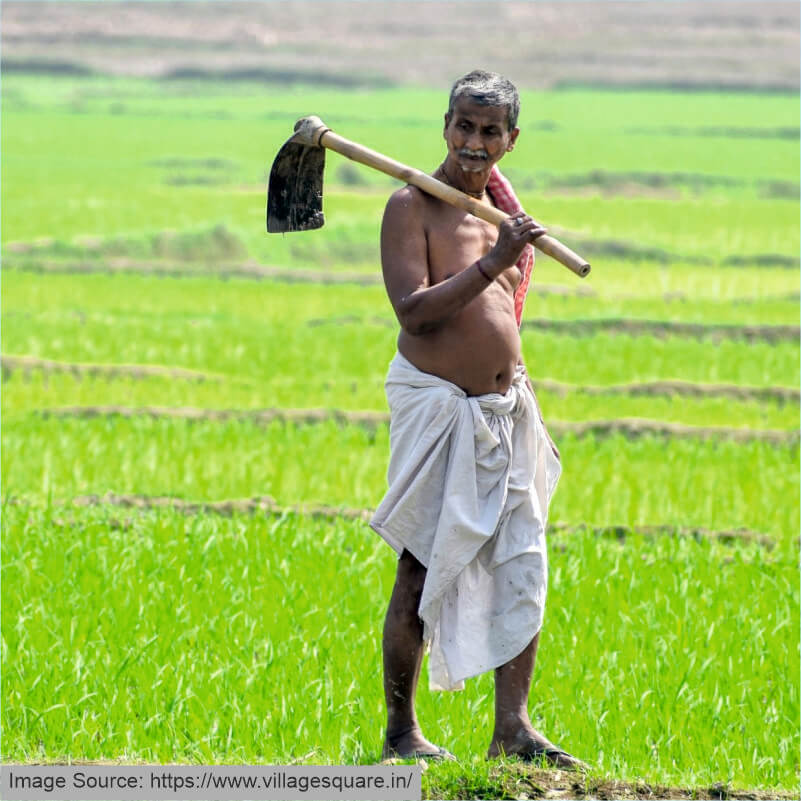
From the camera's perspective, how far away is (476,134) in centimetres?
346

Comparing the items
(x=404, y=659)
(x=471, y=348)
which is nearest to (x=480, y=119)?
(x=471, y=348)

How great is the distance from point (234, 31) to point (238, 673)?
181 ft

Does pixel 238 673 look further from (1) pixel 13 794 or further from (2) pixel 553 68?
(2) pixel 553 68

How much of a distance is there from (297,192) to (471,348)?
2.03ft

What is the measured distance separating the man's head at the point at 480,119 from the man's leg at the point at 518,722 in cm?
112

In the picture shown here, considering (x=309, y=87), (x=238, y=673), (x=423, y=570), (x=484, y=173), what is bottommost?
(x=238, y=673)

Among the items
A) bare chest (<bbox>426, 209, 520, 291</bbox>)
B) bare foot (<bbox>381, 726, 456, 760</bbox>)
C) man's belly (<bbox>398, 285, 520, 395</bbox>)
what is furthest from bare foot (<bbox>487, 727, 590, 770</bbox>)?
bare chest (<bbox>426, 209, 520, 291</bbox>)

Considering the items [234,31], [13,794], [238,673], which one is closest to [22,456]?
[238,673]

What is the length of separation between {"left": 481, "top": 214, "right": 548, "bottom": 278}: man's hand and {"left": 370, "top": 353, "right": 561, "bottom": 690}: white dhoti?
0.35 meters

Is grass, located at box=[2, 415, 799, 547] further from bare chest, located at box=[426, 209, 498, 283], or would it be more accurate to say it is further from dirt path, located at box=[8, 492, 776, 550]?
bare chest, located at box=[426, 209, 498, 283]

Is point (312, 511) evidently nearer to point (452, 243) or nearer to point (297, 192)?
point (297, 192)

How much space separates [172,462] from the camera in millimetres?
7367

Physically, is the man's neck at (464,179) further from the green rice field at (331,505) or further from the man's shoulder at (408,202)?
the green rice field at (331,505)

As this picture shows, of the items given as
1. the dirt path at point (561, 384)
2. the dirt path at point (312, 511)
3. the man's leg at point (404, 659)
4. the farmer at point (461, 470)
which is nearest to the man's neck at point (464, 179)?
the farmer at point (461, 470)
